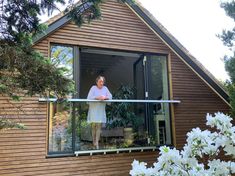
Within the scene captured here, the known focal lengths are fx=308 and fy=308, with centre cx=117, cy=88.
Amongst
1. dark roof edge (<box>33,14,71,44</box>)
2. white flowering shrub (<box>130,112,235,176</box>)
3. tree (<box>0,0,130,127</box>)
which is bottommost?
white flowering shrub (<box>130,112,235,176</box>)

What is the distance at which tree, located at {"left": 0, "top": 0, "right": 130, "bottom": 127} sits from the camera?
3.71 meters

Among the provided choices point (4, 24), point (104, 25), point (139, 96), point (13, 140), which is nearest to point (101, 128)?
point (139, 96)

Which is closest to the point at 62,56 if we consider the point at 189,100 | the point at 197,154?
the point at 189,100

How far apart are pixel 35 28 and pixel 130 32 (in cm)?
295

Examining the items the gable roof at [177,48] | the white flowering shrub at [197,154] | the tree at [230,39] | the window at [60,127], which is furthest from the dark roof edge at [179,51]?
the white flowering shrub at [197,154]

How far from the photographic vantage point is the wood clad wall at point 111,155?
580 cm

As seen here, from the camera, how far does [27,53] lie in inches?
161

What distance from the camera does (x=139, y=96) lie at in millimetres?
7621

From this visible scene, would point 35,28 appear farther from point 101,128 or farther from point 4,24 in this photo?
point 101,128

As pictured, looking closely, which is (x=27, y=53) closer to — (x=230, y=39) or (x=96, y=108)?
(x=96, y=108)

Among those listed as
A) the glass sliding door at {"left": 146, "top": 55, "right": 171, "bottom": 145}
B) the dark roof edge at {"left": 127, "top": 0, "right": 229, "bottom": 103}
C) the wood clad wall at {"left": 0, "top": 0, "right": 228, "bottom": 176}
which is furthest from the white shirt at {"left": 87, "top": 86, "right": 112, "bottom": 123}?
the dark roof edge at {"left": 127, "top": 0, "right": 229, "bottom": 103}

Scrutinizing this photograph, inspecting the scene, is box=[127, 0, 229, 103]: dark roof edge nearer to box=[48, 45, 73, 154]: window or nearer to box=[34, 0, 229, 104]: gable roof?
box=[34, 0, 229, 104]: gable roof

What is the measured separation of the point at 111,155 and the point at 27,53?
3.35 meters

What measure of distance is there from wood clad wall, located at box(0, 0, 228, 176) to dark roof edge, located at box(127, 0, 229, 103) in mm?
125
